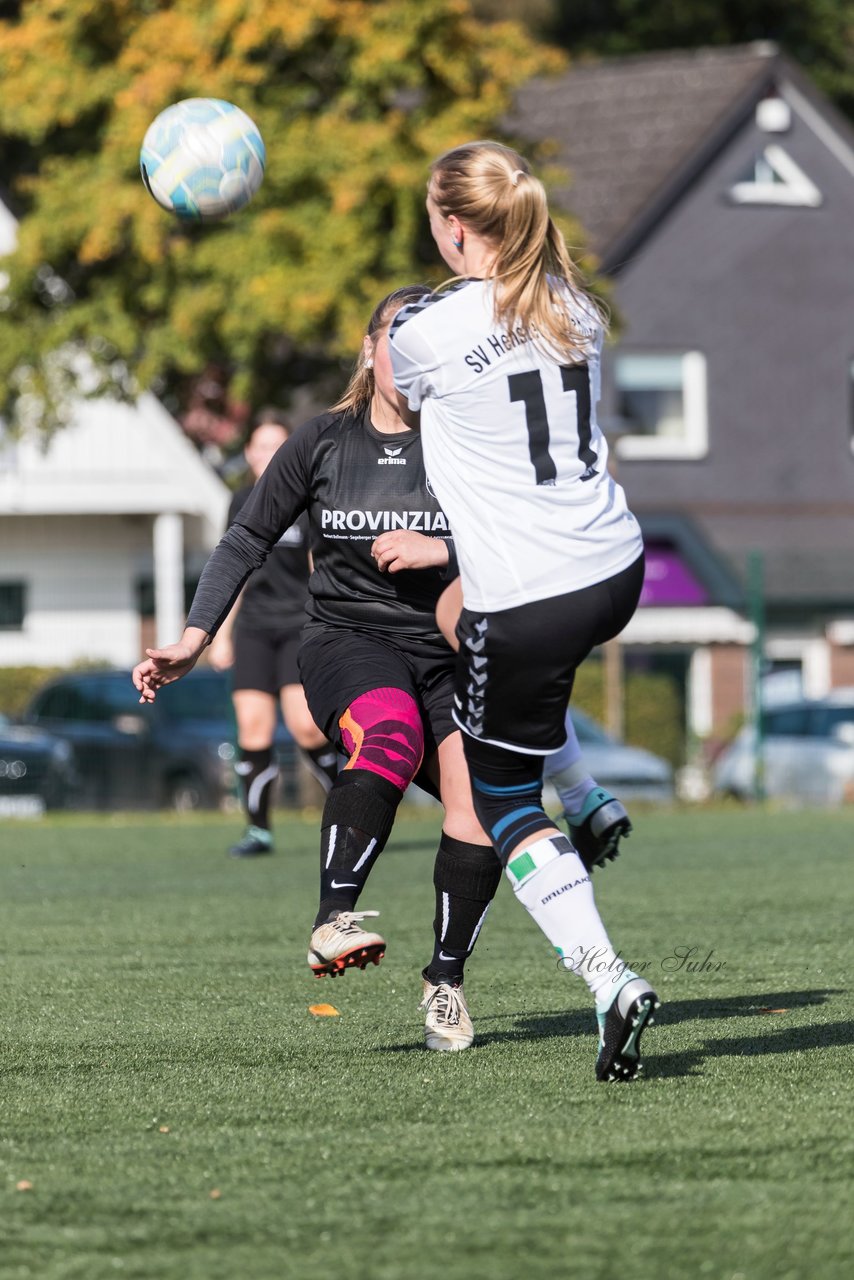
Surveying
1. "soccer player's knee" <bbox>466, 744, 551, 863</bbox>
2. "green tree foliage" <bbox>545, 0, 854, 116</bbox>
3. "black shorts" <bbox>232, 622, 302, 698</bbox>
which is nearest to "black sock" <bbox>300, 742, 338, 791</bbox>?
"black shorts" <bbox>232, 622, 302, 698</bbox>

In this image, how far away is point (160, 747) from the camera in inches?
725

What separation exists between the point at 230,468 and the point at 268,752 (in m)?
→ 24.9

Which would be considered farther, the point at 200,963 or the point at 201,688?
the point at 201,688

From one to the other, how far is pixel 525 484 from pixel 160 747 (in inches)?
564

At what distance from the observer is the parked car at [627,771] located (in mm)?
18500

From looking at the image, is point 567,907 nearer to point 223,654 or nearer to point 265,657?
point 265,657

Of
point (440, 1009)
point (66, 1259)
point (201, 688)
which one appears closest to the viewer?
point (66, 1259)

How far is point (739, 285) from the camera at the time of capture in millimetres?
34312

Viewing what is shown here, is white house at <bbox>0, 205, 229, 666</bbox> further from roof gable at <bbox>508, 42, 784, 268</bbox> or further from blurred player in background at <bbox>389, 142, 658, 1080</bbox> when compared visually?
blurred player in background at <bbox>389, 142, 658, 1080</bbox>

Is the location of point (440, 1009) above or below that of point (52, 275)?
above

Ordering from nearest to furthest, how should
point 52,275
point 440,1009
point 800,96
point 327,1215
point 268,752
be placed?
point 327,1215, point 440,1009, point 268,752, point 52,275, point 800,96

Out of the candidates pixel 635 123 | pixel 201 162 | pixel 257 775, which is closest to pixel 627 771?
pixel 257 775

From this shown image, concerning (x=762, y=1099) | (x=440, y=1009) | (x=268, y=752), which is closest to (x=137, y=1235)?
Answer: (x=762, y=1099)

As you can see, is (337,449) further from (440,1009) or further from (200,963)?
(200,963)
